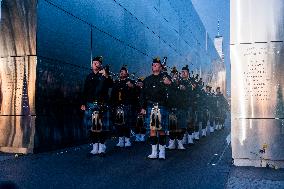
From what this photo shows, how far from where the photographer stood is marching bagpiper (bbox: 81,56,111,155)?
7.35m

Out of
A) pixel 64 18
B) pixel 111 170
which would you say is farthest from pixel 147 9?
pixel 111 170

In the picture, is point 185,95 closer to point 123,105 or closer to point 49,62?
point 123,105

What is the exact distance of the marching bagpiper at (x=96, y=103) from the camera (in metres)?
7.35

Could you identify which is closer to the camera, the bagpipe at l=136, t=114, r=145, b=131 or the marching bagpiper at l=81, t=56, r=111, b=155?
the marching bagpiper at l=81, t=56, r=111, b=155

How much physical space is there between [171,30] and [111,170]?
14.7 meters

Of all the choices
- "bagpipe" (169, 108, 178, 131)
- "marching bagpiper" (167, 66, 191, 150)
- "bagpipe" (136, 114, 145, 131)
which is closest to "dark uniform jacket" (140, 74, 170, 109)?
"marching bagpiper" (167, 66, 191, 150)

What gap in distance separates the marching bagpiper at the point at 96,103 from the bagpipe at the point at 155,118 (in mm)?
1125

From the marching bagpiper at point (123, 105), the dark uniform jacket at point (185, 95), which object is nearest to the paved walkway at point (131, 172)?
the dark uniform jacket at point (185, 95)

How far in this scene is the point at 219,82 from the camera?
3966 cm

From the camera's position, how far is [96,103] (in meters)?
7.43

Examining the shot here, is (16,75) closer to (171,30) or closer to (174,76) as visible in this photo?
(174,76)

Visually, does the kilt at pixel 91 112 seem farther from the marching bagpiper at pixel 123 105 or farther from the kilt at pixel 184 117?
the kilt at pixel 184 117

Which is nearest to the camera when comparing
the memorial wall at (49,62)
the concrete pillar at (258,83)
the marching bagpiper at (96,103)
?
the concrete pillar at (258,83)

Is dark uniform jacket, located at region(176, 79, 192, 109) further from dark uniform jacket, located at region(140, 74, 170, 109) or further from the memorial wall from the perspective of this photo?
the memorial wall
